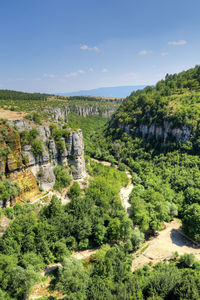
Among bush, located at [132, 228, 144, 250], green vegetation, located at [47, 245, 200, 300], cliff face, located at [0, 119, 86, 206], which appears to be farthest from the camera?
bush, located at [132, 228, 144, 250]

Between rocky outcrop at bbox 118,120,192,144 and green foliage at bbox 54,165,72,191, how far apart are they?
50114mm

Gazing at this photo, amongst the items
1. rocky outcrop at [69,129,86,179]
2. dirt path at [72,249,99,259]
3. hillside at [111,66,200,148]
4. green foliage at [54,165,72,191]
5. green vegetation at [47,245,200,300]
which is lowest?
dirt path at [72,249,99,259]

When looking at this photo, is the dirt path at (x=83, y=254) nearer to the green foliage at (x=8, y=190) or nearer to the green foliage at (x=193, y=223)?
the green foliage at (x=8, y=190)

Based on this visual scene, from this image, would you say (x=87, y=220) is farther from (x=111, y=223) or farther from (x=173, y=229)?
(x=173, y=229)

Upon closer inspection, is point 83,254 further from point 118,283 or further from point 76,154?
point 76,154

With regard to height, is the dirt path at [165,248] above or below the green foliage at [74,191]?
below

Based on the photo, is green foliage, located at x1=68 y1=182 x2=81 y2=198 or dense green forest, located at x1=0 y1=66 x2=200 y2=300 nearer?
dense green forest, located at x1=0 y1=66 x2=200 y2=300

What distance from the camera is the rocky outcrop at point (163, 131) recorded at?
67844mm

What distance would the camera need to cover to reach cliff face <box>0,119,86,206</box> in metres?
34.5

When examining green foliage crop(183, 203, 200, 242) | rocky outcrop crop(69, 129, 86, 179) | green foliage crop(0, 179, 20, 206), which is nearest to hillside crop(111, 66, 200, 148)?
green foliage crop(183, 203, 200, 242)

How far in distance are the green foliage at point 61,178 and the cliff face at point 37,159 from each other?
1.27 m

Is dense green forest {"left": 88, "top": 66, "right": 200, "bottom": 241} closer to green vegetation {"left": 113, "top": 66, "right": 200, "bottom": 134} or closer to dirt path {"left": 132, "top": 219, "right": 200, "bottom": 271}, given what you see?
green vegetation {"left": 113, "top": 66, "right": 200, "bottom": 134}

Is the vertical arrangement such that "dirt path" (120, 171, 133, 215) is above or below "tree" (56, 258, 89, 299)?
below

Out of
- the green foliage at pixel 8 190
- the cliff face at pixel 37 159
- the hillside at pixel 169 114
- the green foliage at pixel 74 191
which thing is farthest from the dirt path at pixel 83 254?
the hillside at pixel 169 114
